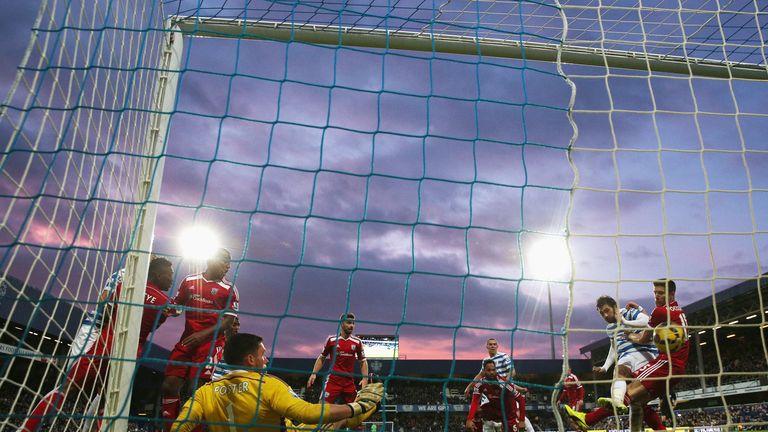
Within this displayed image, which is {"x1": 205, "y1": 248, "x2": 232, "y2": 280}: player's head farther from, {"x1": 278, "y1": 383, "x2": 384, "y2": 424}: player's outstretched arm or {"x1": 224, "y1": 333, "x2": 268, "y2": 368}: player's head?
{"x1": 278, "y1": 383, "x2": 384, "y2": 424}: player's outstretched arm

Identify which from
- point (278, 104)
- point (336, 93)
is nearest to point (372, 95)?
point (336, 93)

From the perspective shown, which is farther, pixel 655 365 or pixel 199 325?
pixel 655 365

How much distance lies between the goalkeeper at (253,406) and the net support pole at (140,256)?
51 cm

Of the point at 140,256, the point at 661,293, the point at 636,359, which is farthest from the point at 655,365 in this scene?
the point at 140,256

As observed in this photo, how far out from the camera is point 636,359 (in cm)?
535

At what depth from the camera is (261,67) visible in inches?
152

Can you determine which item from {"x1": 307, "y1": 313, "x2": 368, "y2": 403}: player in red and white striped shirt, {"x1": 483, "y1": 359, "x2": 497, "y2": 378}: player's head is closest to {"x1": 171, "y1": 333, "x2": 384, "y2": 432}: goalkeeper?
{"x1": 483, "y1": 359, "x2": 497, "y2": 378}: player's head

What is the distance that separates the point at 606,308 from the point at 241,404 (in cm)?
407

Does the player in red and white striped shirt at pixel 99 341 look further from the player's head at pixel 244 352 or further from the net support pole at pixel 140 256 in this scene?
the player's head at pixel 244 352

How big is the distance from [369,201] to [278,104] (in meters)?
0.90

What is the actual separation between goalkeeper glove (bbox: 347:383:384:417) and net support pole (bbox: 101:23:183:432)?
Answer: 1448 mm

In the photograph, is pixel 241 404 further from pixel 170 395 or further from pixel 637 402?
A: pixel 637 402

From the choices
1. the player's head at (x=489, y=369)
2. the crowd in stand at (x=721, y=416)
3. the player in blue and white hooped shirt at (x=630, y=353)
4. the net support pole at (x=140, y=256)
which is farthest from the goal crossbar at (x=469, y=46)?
the crowd in stand at (x=721, y=416)

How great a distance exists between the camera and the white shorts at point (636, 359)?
530 centimetres
